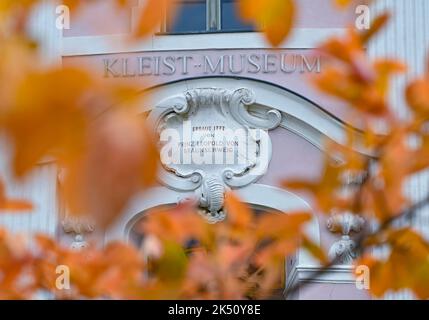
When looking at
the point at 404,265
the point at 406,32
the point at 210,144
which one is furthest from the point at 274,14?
the point at 406,32

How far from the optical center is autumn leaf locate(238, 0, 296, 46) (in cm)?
53

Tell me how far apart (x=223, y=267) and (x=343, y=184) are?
117 mm

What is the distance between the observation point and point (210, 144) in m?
2.24

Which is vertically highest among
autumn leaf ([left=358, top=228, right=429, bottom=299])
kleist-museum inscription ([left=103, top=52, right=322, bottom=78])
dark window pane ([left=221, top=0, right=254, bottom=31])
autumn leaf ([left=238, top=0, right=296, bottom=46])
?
dark window pane ([left=221, top=0, right=254, bottom=31])

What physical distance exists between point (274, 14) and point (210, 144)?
170cm

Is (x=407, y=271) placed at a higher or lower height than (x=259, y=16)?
lower

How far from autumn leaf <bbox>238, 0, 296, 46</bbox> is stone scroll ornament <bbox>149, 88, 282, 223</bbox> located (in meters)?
1.59

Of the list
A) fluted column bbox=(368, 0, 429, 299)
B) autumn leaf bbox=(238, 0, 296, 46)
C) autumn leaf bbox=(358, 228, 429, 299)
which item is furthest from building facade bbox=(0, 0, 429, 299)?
autumn leaf bbox=(238, 0, 296, 46)

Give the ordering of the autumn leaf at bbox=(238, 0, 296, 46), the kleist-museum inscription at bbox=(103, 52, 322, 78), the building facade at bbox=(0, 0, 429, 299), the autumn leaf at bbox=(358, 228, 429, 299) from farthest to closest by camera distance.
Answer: the kleist-museum inscription at bbox=(103, 52, 322, 78) → the building facade at bbox=(0, 0, 429, 299) → the autumn leaf at bbox=(358, 228, 429, 299) → the autumn leaf at bbox=(238, 0, 296, 46)

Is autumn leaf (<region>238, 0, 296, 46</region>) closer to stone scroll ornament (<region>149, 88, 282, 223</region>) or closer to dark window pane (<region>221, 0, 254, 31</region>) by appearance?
stone scroll ornament (<region>149, 88, 282, 223</region>)
